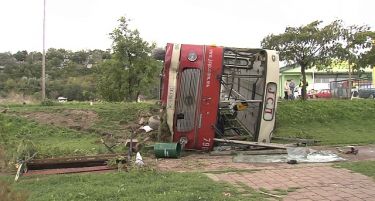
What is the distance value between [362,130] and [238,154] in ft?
22.6

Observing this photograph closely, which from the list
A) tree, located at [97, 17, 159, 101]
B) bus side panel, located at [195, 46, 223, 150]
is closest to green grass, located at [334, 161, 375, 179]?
bus side panel, located at [195, 46, 223, 150]

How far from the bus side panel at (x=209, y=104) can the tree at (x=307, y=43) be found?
9782 millimetres

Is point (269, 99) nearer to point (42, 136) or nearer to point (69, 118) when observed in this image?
point (42, 136)

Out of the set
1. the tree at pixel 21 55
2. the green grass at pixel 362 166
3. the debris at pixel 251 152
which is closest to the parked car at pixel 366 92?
the debris at pixel 251 152

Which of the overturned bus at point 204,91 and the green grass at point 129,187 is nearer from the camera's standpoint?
the green grass at point 129,187

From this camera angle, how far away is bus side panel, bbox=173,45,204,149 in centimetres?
1209

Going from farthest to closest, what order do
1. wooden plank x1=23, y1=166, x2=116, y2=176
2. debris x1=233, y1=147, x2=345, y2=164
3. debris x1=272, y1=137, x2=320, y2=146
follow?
debris x1=272, y1=137, x2=320, y2=146 < debris x1=233, y1=147, x2=345, y2=164 < wooden plank x1=23, y1=166, x2=116, y2=176

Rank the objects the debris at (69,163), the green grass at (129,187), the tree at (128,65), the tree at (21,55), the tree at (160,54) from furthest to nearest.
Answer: the tree at (21,55)
the tree at (128,65)
the tree at (160,54)
the debris at (69,163)
the green grass at (129,187)

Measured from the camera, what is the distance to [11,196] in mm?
7047

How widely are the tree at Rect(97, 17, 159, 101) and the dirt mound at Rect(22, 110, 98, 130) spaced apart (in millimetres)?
13038

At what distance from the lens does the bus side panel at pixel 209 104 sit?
11969 mm

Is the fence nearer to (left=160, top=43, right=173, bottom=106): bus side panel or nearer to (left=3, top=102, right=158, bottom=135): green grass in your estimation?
(left=3, top=102, right=158, bottom=135): green grass

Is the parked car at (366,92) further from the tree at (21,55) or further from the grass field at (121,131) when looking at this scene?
the tree at (21,55)

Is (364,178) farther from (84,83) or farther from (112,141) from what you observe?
(84,83)
